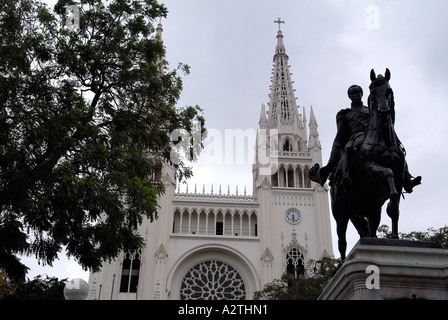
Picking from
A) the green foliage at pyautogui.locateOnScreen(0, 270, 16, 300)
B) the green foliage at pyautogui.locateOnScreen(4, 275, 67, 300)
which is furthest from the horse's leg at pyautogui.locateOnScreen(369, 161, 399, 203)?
the green foliage at pyautogui.locateOnScreen(4, 275, 67, 300)

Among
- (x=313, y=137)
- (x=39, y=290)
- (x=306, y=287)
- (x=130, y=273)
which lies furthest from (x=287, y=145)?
(x=39, y=290)

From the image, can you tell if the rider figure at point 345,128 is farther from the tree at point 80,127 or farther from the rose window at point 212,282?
the rose window at point 212,282

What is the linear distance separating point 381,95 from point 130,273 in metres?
34.6

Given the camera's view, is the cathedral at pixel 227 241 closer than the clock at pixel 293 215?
Yes

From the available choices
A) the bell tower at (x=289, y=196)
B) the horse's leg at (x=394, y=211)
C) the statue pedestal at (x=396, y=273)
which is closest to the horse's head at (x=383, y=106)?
the horse's leg at (x=394, y=211)

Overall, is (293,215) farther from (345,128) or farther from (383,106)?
(383,106)

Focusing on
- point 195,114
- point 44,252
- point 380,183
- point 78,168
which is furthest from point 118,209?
point 380,183

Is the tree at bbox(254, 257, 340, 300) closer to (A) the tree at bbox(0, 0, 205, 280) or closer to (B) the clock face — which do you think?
(B) the clock face

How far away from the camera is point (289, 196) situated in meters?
42.4

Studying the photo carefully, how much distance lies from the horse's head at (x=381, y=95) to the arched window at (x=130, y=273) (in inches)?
1315

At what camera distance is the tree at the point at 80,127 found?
1130 cm
